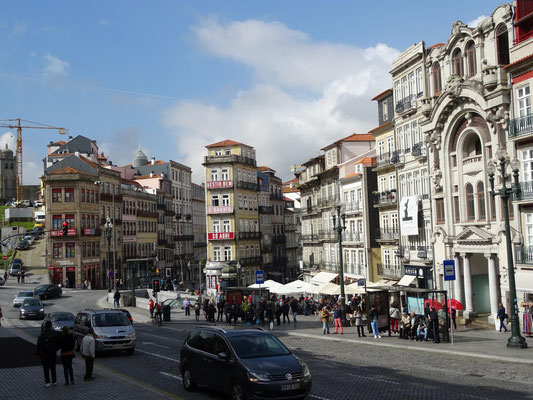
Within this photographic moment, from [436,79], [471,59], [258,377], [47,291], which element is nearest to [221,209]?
[47,291]

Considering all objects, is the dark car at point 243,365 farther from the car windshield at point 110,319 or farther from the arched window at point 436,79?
the arched window at point 436,79

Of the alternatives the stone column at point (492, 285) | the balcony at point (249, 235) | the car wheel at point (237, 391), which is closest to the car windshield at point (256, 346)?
the car wheel at point (237, 391)

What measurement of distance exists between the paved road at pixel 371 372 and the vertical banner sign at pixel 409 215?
51.0 feet

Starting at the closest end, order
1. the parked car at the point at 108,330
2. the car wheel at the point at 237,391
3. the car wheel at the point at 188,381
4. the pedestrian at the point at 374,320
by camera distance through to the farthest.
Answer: the car wheel at the point at 237,391
the car wheel at the point at 188,381
the parked car at the point at 108,330
the pedestrian at the point at 374,320

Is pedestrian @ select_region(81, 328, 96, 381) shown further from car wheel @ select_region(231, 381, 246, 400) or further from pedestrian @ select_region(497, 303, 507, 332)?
pedestrian @ select_region(497, 303, 507, 332)

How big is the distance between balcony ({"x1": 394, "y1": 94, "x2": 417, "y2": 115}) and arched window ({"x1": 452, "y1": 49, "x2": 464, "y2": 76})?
17.8 ft

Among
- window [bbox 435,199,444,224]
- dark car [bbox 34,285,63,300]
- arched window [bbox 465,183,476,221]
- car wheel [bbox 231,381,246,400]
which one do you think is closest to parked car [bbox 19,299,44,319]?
dark car [bbox 34,285,63,300]

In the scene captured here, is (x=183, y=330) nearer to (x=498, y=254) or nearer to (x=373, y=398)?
(x=498, y=254)

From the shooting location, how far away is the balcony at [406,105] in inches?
1741

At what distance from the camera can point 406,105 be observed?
45344 millimetres

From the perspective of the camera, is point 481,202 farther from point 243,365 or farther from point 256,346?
point 243,365

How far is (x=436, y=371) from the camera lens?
20.5 meters

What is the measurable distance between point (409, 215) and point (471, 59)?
1212 centimetres

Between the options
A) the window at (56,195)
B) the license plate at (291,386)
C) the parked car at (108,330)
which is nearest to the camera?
the license plate at (291,386)
